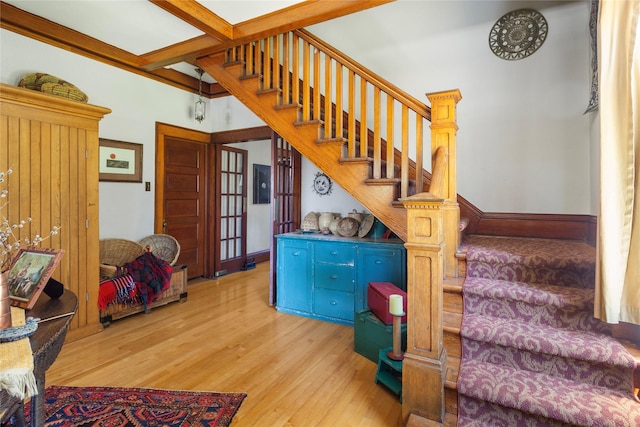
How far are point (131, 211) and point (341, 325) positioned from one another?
2.80m

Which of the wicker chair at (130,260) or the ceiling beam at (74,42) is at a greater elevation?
the ceiling beam at (74,42)

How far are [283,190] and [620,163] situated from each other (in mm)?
3028

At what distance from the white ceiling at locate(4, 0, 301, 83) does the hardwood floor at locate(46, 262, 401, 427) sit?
9.16 ft

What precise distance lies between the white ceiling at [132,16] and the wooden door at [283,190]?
1.35 m

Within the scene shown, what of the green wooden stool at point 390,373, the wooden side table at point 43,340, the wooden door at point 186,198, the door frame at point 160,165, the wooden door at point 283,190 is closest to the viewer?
the wooden side table at point 43,340

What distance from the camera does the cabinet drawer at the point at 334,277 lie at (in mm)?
3250

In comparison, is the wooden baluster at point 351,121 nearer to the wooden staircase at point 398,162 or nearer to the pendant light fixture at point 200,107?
the wooden staircase at point 398,162

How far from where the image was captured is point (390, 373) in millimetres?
2213

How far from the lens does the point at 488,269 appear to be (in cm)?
219

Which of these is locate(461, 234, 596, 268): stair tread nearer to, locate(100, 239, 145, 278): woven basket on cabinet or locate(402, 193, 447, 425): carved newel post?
locate(402, 193, 447, 425): carved newel post

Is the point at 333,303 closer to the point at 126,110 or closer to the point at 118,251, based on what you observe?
the point at 118,251

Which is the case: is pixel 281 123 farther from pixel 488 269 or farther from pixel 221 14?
pixel 488 269

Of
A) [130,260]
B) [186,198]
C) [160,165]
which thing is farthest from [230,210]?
[130,260]

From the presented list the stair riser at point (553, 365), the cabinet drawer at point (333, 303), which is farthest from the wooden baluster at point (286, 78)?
the stair riser at point (553, 365)
